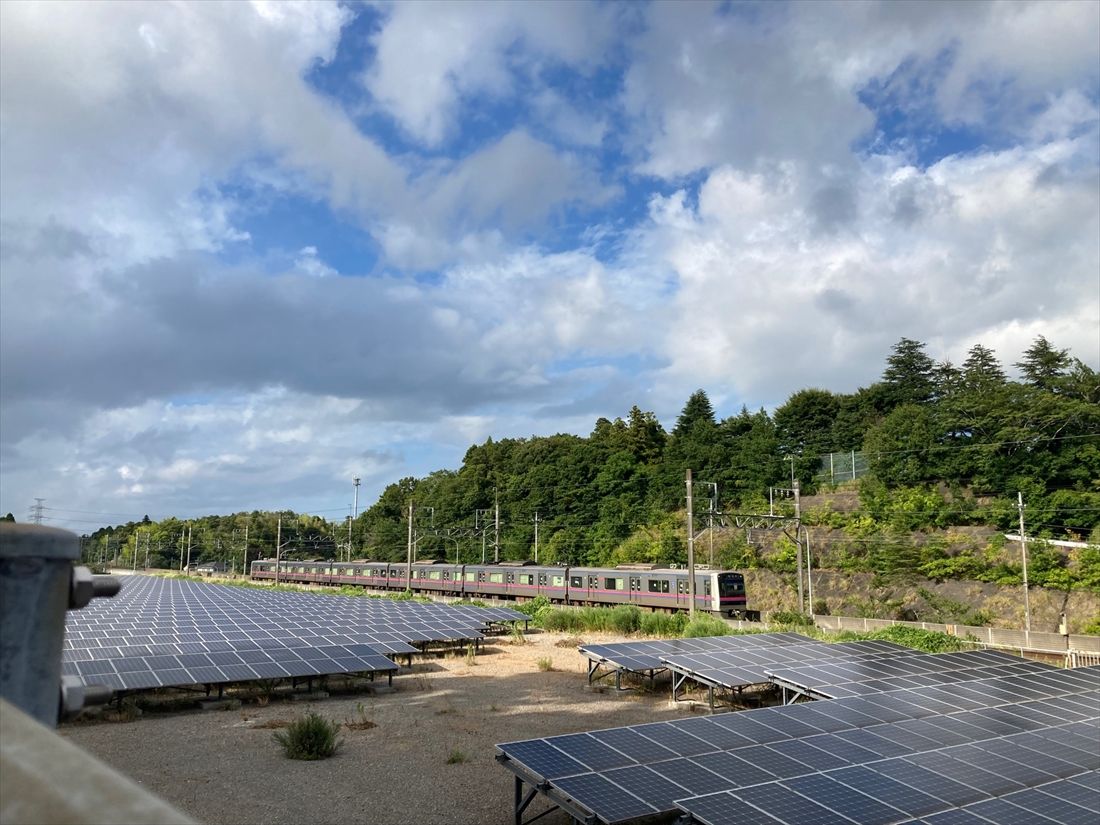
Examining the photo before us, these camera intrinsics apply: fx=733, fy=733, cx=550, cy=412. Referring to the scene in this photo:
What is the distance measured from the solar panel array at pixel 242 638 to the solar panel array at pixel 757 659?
7.71 m

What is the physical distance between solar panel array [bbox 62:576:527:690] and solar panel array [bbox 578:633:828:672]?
18.4ft

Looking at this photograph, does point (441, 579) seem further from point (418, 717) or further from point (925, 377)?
point (925, 377)

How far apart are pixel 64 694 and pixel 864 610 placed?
4473 cm

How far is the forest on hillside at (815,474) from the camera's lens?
4612cm

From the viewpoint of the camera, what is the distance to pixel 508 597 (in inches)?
2003

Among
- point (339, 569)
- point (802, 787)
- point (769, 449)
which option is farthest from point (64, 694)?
point (339, 569)

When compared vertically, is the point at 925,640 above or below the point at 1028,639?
above

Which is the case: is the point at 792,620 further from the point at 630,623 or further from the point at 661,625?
the point at 630,623

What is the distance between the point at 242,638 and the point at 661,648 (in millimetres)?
12382

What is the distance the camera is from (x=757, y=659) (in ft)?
60.5

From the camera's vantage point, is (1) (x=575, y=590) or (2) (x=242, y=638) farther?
(1) (x=575, y=590)

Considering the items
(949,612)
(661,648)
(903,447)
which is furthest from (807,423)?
(661,648)

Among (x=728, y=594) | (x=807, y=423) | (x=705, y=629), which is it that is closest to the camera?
(x=705, y=629)

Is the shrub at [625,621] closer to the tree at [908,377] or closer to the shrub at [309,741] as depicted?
the shrub at [309,741]
